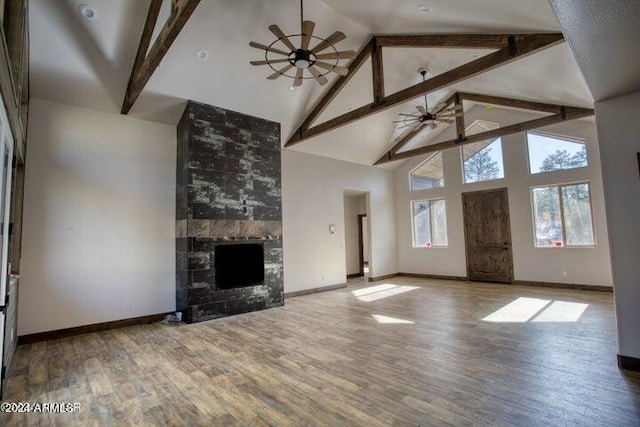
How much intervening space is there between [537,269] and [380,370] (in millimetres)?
6475

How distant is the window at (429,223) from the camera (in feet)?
30.7

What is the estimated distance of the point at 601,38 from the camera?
2188 millimetres

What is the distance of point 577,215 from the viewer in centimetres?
708

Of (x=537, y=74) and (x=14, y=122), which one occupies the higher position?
(x=537, y=74)

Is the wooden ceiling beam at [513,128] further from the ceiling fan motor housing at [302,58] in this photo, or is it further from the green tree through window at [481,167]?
the ceiling fan motor housing at [302,58]

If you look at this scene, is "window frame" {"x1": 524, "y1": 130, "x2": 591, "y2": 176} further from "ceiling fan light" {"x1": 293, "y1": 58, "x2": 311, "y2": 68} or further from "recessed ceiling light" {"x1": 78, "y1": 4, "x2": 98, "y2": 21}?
"recessed ceiling light" {"x1": 78, "y1": 4, "x2": 98, "y2": 21}

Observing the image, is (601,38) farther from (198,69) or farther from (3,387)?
(3,387)

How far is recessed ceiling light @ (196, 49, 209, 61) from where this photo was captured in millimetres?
4664

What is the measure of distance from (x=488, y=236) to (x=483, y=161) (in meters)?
2.05

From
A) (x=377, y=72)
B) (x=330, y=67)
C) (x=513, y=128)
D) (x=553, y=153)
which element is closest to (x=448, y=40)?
(x=377, y=72)

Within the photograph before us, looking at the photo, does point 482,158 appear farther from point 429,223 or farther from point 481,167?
point 429,223

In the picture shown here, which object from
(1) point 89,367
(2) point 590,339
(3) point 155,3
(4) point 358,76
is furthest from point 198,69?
(2) point 590,339

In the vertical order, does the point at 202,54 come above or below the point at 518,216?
above

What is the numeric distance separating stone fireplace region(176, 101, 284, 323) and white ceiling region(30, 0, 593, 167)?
0.47m
